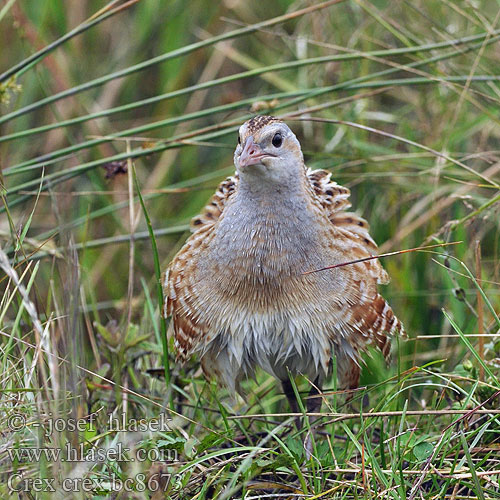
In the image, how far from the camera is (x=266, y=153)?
296 cm

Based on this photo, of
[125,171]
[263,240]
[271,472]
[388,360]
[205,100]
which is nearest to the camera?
[271,472]

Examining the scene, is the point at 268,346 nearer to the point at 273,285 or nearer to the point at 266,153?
the point at 273,285

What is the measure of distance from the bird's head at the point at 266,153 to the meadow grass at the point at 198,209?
0.43m

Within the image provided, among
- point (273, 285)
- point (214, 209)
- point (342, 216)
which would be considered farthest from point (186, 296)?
point (342, 216)

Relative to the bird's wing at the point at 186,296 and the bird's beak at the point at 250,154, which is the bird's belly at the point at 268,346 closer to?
the bird's wing at the point at 186,296

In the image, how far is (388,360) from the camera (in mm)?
3486

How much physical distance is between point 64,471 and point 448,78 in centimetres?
277

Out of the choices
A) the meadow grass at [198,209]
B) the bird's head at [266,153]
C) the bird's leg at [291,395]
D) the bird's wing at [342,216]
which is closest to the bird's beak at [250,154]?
the bird's head at [266,153]

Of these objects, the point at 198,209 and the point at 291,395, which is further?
the point at 198,209

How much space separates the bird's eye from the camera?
300cm

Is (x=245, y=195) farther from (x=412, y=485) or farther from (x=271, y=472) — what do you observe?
(x=412, y=485)

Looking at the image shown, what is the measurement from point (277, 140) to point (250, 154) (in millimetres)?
164

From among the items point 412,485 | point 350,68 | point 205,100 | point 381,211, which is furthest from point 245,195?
point 205,100

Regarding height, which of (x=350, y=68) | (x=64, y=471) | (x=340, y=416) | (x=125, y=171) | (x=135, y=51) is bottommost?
(x=340, y=416)
